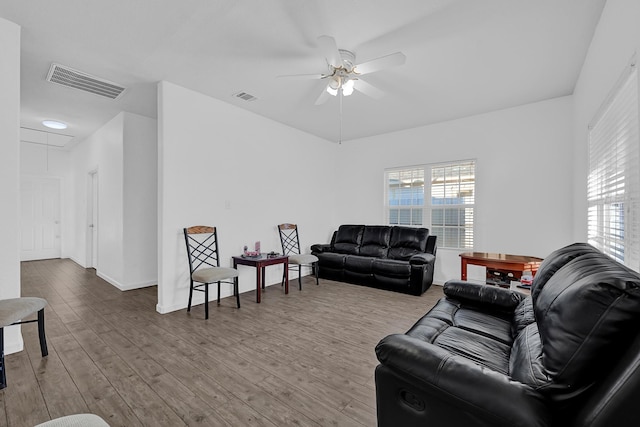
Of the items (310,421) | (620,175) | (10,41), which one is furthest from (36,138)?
(620,175)

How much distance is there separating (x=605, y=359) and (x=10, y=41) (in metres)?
4.23

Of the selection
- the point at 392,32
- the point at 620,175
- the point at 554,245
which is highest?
the point at 392,32

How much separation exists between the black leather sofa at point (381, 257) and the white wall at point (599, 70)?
1.92 m

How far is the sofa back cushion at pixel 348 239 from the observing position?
5500 mm

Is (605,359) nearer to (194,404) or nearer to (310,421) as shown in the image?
(310,421)

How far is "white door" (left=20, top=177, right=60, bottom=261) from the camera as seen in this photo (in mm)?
6641

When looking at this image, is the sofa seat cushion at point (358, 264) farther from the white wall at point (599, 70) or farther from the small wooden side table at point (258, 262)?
the white wall at point (599, 70)

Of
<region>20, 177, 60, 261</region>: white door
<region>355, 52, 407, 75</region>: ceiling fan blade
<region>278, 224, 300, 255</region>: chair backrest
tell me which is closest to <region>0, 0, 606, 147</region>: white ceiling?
<region>355, 52, 407, 75</region>: ceiling fan blade

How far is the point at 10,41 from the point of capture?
7.87 feet

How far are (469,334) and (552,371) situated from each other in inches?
35.3

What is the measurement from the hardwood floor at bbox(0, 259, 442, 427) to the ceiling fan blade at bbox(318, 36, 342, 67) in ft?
8.54

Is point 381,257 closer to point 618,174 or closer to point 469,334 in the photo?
point 469,334

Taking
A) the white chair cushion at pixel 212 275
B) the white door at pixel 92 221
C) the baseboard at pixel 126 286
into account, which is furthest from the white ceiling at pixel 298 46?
the baseboard at pixel 126 286

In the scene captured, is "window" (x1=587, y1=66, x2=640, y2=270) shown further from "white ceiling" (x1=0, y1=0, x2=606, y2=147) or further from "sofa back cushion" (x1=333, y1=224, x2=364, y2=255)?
"sofa back cushion" (x1=333, y1=224, x2=364, y2=255)
